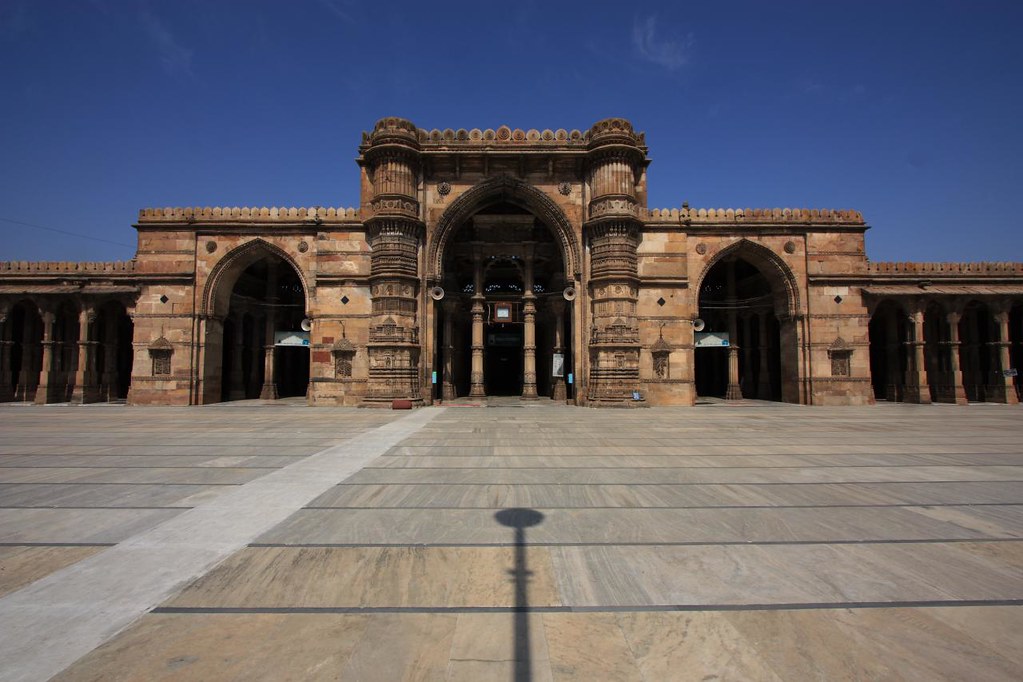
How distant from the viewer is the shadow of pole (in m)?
3.09

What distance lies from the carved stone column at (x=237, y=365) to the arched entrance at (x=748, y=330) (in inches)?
1019

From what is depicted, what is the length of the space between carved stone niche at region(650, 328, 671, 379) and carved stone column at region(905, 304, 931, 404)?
13443 millimetres

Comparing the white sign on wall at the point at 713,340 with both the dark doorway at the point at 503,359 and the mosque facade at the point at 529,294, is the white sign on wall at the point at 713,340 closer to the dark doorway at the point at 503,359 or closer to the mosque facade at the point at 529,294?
the mosque facade at the point at 529,294

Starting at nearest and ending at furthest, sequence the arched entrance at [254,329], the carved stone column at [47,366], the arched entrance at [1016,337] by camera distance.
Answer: the arched entrance at [254,329] → the carved stone column at [47,366] → the arched entrance at [1016,337]

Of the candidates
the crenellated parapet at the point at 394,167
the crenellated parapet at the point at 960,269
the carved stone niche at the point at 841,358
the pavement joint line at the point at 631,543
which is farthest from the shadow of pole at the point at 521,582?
the crenellated parapet at the point at 960,269

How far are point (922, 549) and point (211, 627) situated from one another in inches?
268

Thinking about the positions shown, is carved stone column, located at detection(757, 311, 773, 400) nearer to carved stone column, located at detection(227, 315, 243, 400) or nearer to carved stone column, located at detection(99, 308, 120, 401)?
carved stone column, located at detection(227, 315, 243, 400)

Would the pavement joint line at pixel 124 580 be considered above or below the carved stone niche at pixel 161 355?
below

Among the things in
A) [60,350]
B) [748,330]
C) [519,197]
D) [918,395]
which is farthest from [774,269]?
[60,350]

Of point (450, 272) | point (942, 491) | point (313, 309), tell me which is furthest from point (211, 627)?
point (450, 272)

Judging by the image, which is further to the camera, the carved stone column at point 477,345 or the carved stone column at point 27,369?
the carved stone column at point 477,345

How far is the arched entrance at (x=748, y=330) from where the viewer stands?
2534cm

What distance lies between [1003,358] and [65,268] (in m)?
49.6

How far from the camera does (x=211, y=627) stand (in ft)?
11.7
